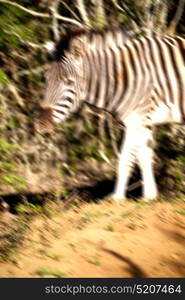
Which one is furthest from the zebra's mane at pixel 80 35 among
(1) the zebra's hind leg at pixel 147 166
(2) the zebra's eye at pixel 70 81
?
(1) the zebra's hind leg at pixel 147 166

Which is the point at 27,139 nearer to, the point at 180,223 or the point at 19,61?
Result: the point at 19,61

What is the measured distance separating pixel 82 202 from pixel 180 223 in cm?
148

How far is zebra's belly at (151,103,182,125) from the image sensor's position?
6.29 m

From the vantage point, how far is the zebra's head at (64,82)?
21.2 feet

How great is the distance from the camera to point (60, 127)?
25.2 feet

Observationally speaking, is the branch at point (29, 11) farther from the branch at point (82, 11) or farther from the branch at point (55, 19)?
the branch at point (82, 11)

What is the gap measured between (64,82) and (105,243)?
227 centimetres

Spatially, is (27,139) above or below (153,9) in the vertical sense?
below

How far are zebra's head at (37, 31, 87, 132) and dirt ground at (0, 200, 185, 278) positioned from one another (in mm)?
1260

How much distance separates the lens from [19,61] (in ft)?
26.4

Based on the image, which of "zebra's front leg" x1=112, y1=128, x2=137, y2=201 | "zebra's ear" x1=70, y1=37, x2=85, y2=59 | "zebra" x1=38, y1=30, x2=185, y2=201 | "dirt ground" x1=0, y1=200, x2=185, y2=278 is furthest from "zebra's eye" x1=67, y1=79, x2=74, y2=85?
"dirt ground" x1=0, y1=200, x2=185, y2=278

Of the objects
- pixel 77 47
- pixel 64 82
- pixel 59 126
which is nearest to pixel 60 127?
pixel 59 126

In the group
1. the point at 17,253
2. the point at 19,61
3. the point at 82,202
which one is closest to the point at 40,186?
the point at 82,202

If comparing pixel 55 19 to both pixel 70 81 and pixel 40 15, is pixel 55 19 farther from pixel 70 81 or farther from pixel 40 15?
pixel 70 81
